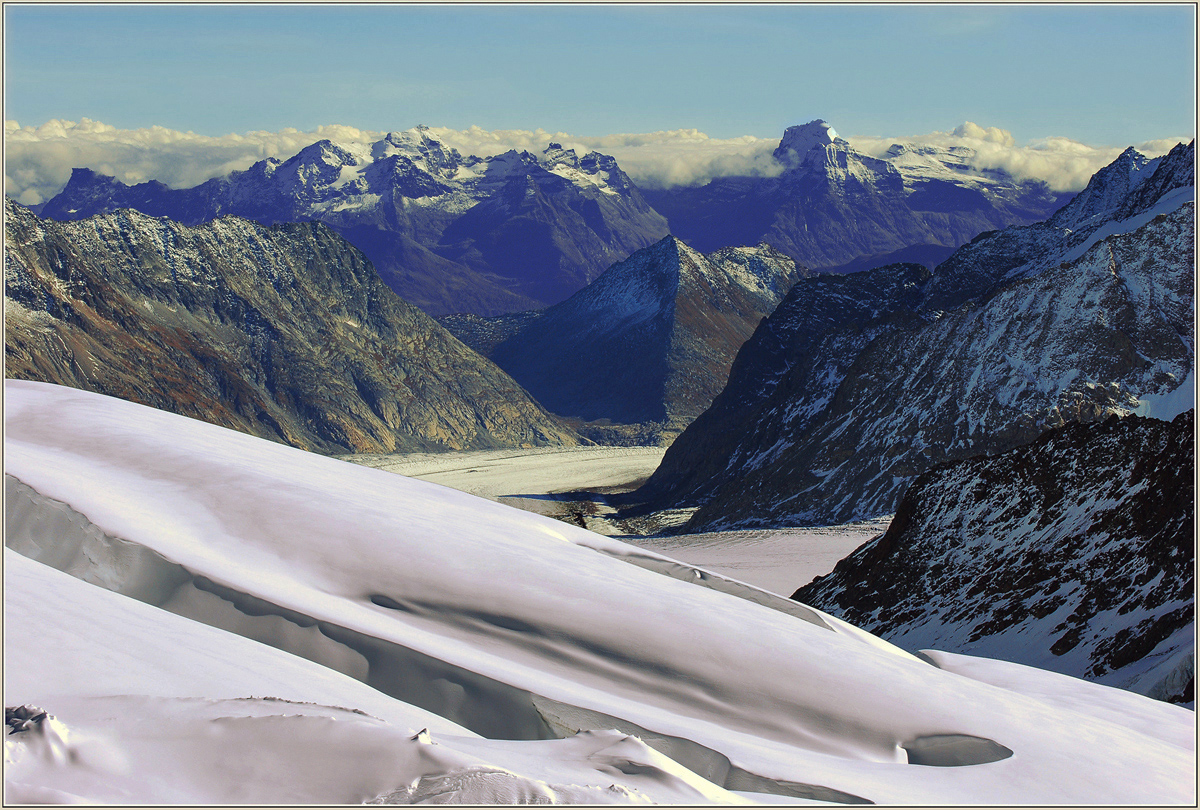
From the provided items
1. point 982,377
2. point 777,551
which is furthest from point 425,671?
point 982,377

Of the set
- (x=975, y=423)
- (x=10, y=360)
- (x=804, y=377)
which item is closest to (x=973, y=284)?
(x=804, y=377)

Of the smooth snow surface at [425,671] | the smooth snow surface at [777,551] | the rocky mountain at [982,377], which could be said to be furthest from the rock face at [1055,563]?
the rocky mountain at [982,377]

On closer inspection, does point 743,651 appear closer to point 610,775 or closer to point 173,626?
point 610,775

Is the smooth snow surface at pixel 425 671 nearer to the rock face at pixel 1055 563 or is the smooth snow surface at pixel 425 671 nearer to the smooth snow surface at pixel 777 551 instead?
the rock face at pixel 1055 563

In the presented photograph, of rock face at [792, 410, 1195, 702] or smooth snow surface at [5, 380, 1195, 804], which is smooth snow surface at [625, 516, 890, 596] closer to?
rock face at [792, 410, 1195, 702]

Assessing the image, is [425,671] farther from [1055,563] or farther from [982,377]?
[982,377]
